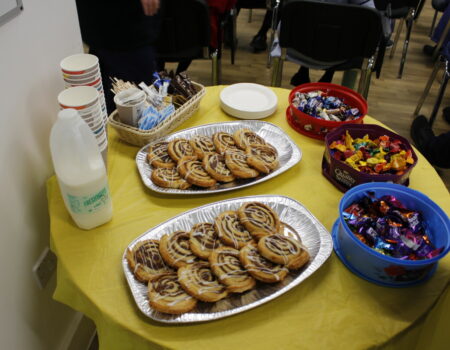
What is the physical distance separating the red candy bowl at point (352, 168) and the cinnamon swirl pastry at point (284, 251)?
28cm

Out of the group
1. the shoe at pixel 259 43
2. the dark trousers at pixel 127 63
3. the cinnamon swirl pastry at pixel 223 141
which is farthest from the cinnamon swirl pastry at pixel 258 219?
the shoe at pixel 259 43

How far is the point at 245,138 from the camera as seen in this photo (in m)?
1.19

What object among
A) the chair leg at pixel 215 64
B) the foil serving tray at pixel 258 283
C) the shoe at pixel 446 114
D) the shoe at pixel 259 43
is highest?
the foil serving tray at pixel 258 283

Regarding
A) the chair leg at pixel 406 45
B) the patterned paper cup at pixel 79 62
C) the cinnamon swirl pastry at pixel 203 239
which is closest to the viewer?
the cinnamon swirl pastry at pixel 203 239

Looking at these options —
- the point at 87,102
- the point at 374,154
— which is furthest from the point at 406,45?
the point at 87,102

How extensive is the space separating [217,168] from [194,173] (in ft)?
0.22

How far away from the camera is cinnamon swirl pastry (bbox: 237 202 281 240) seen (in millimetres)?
911

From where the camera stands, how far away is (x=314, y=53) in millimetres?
2105

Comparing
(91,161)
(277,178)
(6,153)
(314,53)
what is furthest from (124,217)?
(314,53)

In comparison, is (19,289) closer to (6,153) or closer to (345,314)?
(6,153)

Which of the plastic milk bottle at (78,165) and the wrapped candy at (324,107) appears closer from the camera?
the plastic milk bottle at (78,165)

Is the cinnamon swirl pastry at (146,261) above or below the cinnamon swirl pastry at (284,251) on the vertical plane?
below

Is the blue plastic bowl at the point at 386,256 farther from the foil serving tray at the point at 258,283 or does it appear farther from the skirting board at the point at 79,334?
the skirting board at the point at 79,334

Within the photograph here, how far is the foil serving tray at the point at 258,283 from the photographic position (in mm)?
777
